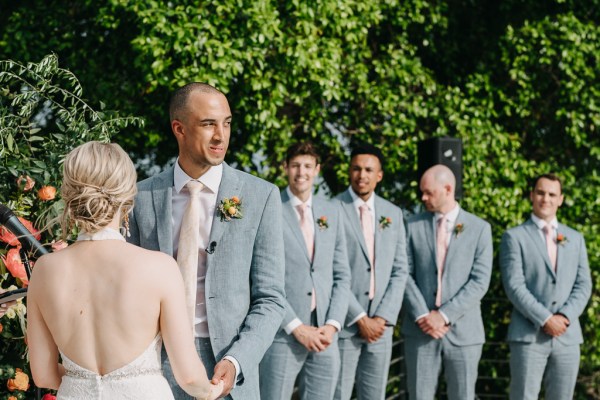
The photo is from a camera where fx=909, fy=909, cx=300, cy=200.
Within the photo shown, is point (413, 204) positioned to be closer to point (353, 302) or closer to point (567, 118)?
point (567, 118)

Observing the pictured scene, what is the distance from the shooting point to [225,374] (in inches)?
126

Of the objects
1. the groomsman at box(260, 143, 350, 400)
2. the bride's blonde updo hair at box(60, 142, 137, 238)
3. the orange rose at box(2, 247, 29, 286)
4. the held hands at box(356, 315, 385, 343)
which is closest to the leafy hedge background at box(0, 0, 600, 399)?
the groomsman at box(260, 143, 350, 400)

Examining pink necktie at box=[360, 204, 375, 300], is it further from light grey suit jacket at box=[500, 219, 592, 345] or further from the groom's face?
the groom's face

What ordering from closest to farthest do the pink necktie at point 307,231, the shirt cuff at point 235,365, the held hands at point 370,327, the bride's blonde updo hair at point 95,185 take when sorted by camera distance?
the bride's blonde updo hair at point 95,185, the shirt cuff at point 235,365, the pink necktie at point 307,231, the held hands at point 370,327

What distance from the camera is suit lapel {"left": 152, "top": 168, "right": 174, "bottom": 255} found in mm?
3416

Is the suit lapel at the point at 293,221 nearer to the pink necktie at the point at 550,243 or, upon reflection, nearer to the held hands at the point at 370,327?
the held hands at the point at 370,327

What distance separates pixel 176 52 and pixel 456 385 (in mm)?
3883

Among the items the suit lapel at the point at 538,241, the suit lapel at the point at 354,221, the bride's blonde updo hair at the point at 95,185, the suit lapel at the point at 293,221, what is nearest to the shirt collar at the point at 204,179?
the bride's blonde updo hair at the point at 95,185

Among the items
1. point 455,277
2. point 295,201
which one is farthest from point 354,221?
point 455,277

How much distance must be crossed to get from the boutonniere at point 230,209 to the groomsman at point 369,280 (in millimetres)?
3156

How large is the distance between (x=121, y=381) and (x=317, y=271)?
3.44 meters

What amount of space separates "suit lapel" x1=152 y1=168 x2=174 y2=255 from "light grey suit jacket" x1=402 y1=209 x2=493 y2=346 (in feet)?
12.1

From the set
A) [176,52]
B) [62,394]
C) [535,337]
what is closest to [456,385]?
[535,337]

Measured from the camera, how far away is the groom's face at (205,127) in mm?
3404
